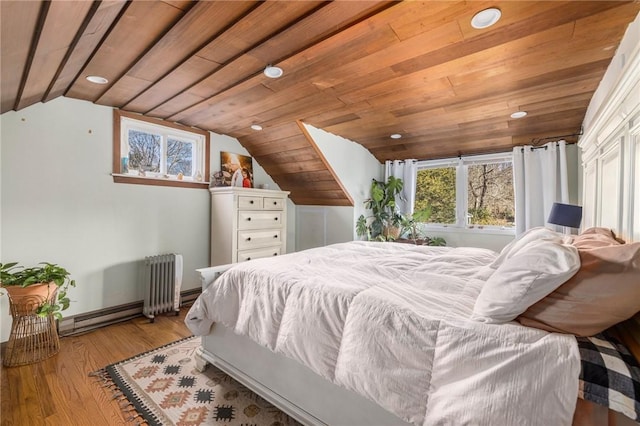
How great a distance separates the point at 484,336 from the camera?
970mm

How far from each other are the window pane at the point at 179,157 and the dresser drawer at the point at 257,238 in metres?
1.03

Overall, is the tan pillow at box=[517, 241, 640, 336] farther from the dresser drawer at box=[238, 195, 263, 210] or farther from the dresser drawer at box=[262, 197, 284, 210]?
the dresser drawer at box=[262, 197, 284, 210]

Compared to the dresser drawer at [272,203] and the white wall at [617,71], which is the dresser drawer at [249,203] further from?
the white wall at [617,71]

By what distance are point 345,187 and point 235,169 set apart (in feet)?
5.02

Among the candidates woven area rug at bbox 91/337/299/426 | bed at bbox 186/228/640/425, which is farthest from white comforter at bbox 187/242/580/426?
woven area rug at bbox 91/337/299/426

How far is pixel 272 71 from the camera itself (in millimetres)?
2020

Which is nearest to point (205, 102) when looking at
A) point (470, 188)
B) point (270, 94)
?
point (270, 94)

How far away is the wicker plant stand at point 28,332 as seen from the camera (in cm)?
206

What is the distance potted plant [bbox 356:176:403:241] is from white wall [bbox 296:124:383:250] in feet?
0.49

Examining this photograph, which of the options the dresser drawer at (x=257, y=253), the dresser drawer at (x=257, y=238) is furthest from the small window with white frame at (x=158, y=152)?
the dresser drawer at (x=257, y=253)

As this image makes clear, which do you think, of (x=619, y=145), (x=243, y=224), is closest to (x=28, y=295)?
(x=243, y=224)

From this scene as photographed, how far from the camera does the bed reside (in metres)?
0.87

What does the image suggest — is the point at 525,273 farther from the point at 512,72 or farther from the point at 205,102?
the point at 205,102

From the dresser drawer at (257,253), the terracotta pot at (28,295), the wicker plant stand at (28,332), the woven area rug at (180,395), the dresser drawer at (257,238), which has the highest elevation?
the dresser drawer at (257,238)
